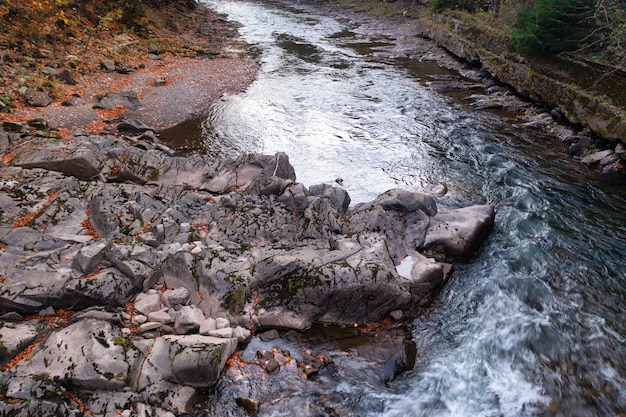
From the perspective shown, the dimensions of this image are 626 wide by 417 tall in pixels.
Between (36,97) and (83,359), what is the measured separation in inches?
512

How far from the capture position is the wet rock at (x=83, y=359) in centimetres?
569

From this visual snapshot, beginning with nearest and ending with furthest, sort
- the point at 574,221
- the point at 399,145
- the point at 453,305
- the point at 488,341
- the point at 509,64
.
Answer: the point at 488,341 → the point at 453,305 → the point at 574,221 → the point at 399,145 → the point at 509,64

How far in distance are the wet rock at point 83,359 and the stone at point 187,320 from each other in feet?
2.88

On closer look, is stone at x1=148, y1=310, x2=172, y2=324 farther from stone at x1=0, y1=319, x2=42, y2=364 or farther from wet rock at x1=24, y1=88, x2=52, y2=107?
wet rock at x1=24, y1=88, x2=52, y2=107

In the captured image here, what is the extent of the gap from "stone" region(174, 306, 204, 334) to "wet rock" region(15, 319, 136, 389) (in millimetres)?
877

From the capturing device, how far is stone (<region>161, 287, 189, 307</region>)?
292 inches

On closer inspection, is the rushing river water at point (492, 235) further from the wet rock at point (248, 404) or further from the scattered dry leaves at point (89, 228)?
the scattered dry leaves at point (89, 228)

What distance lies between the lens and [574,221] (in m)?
10.7

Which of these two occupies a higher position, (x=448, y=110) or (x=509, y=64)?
(x=509, y=64)

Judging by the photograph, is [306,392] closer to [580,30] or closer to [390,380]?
[390,380]

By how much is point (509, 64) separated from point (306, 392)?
814 inches

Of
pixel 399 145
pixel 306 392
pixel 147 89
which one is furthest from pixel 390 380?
pixel 147 89

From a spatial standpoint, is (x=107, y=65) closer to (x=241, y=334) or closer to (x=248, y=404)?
(x=241, y=334)

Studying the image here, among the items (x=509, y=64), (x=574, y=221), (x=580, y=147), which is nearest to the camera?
(x=574, y=221)
